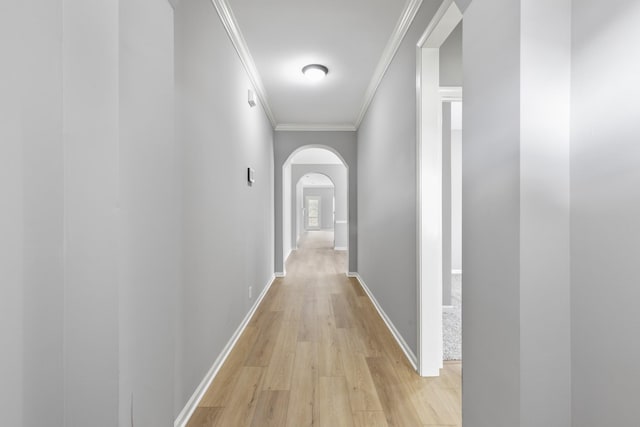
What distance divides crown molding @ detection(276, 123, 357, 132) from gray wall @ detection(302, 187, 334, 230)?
31.6ft

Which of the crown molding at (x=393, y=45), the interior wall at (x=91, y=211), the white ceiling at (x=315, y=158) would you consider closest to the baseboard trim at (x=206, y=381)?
the interior wall at (x=91, y=211)

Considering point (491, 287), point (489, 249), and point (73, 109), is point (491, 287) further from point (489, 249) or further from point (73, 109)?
point (73, 109)

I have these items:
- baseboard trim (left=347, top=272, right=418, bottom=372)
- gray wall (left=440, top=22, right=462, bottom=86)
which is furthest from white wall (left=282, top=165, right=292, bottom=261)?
gray wall (left=440, top=22, right=462, bottom=86)

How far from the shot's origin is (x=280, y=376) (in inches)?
77.0

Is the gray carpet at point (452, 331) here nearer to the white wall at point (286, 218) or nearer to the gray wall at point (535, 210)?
the gray wall at point (535, 210)

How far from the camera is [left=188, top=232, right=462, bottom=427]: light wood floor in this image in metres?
1.58

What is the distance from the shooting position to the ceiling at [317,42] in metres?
2.17

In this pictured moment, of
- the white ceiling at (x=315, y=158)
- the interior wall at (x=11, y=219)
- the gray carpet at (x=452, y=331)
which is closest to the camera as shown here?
the interior wall at (x=11, y=219)

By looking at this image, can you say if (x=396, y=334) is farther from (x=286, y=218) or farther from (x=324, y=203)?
(x=324, y=203)

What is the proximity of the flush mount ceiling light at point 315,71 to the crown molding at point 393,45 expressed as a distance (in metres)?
0.56

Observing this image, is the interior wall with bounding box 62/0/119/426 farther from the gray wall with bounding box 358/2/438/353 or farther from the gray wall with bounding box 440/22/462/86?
the gray wall with bounding box 440/22/462/86

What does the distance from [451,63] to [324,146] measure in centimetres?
265

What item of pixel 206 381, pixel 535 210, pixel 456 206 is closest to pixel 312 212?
pixel 456 206

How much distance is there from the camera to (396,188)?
2.55 meters
